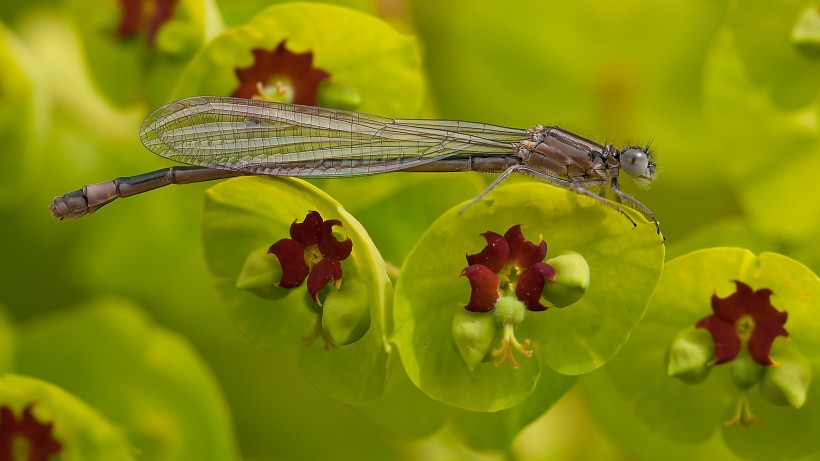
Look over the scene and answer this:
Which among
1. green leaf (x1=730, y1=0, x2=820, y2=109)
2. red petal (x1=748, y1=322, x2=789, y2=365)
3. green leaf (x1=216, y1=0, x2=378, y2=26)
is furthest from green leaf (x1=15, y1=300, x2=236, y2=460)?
green leaf (x1=730, y1=0, x2=820, y2=109)

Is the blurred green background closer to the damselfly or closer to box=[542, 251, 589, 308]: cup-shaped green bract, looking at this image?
the damselfly

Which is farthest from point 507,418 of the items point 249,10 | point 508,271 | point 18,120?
point 18,120

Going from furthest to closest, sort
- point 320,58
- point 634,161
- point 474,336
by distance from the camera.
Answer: point 634,161
point 320,58
point 474,336

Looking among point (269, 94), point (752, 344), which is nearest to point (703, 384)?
point (752, 344)

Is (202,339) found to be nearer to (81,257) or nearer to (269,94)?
(81,257)

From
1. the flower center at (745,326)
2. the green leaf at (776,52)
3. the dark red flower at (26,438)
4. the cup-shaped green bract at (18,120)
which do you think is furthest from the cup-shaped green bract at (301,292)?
the green leaf at (776,52)

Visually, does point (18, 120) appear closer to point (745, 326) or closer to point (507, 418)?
point (507, 418)

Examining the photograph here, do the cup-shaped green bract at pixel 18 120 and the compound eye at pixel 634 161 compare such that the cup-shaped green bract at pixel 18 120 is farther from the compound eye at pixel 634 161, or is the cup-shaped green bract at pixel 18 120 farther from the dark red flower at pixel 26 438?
the compound eye at pixel 634 161
